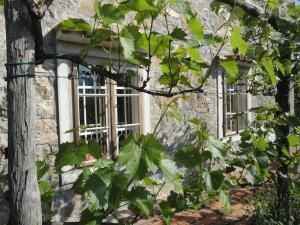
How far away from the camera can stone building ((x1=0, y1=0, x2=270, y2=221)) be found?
3732 millimetres

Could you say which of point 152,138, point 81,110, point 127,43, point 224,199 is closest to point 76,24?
point 127,43

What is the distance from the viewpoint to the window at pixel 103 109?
14.1 ft

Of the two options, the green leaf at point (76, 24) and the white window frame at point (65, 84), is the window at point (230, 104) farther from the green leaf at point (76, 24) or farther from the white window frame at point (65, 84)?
the green leaf at point (76, 24)

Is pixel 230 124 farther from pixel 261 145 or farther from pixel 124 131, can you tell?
pixel 261 145

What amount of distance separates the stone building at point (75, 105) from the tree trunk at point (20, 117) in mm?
1157

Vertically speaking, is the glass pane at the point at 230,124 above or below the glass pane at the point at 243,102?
below

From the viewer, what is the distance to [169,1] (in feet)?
4.81

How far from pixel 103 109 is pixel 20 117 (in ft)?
9.86

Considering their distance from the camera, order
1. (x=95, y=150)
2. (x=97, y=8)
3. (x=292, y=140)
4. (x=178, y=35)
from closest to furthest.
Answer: (x=97, y=8), (x=178, y=35), (x=95, y=150), (x=292, y=140)

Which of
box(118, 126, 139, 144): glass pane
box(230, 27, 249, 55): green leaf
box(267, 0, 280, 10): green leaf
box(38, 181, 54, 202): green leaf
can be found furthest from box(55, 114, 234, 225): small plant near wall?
box(118, 126, 139, 144): glass pane

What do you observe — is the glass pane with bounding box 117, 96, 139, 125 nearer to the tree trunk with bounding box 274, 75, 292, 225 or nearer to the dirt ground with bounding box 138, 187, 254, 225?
the dirt ground with bounding box 138, 187, 254, 225

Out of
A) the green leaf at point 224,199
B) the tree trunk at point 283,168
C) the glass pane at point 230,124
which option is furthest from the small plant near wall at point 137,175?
the glass pane at point 230,124

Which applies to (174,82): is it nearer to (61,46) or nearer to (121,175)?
(121,175)

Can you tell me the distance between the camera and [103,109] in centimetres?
458
